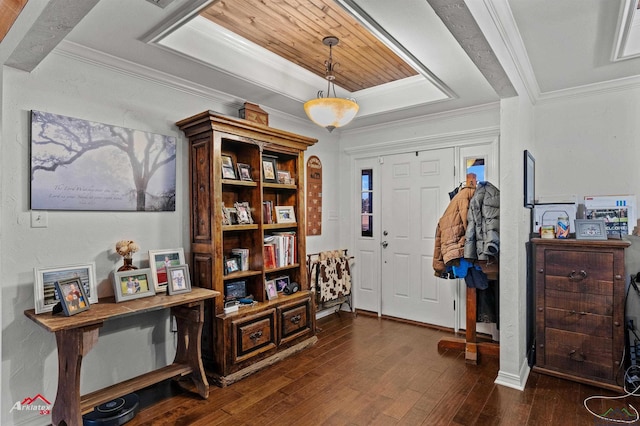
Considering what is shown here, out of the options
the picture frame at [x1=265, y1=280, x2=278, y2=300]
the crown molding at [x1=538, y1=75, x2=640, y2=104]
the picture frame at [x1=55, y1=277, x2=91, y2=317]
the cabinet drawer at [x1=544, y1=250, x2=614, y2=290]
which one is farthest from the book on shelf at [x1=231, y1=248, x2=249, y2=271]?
the crown molding at [x1=538, y1=75, x2=640, y2=104]

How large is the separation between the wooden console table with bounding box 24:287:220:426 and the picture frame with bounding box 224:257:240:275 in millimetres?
493

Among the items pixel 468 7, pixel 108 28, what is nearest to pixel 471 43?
pixel 468 7

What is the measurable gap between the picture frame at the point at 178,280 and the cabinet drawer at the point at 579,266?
9.79 ft

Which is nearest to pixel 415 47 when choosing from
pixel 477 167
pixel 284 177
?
pixel 284 177

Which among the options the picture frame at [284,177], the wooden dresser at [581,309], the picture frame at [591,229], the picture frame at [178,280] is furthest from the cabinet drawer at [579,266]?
the picture frame at [178,280]

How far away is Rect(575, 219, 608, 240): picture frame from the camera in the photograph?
285 centimetres

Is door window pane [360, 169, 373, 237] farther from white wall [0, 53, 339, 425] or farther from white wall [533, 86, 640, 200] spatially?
white wall [0, 53, 339, 425]

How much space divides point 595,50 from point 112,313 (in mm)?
3764

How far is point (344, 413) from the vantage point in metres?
2.40

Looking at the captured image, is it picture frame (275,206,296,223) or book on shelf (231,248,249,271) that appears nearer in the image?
book on shelf (231,248,249,271)

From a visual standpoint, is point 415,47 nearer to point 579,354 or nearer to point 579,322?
point 579,322

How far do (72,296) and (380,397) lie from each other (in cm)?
220

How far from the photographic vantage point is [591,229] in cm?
289

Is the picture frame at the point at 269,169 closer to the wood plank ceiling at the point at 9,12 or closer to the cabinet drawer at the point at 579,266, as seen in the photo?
the wood plank ceiling at the point at 9,12
